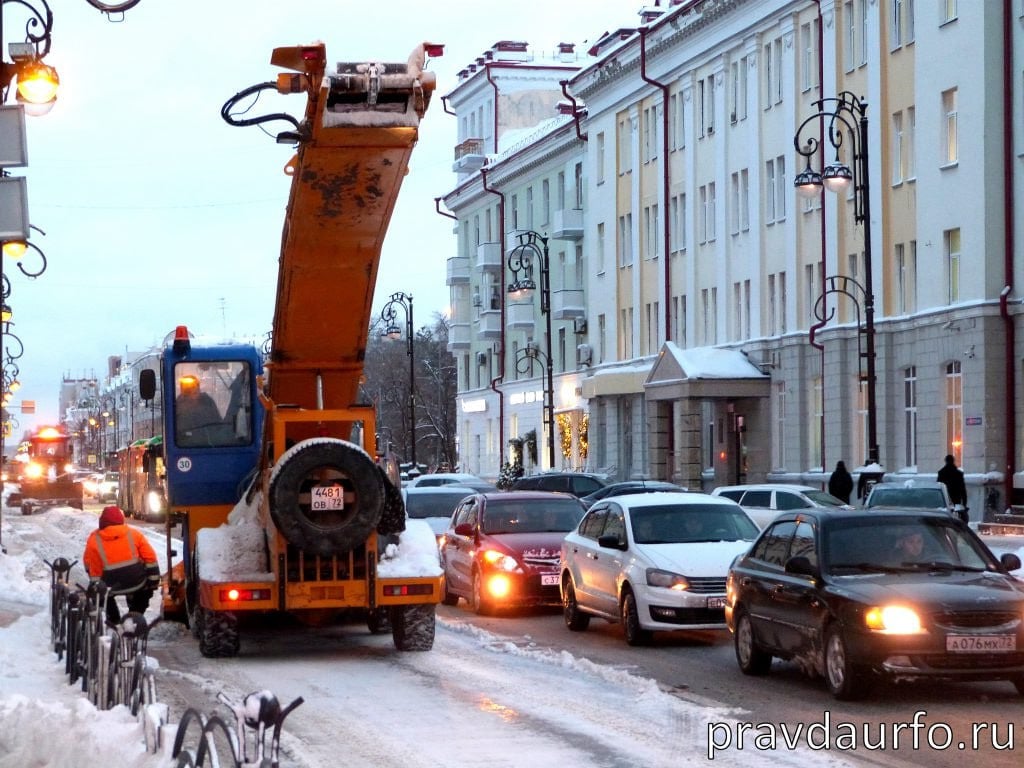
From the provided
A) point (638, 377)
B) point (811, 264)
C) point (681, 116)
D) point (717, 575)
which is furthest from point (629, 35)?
point (717, 575)

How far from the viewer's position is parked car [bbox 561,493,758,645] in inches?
691

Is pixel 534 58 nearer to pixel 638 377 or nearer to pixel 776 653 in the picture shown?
pixel 638 377

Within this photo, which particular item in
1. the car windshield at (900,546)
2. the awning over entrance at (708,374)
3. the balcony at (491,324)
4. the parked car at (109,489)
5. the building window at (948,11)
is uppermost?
the building window at (948,11)

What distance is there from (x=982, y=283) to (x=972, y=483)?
4.31 meters

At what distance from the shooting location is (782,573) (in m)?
14.3

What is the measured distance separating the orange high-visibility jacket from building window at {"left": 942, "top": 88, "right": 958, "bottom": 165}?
2730cm

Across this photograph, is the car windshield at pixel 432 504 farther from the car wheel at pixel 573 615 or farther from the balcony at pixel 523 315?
the balcony at pixel 523 315

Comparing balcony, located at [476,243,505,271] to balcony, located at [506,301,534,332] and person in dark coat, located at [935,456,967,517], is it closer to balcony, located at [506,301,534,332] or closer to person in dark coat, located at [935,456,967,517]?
balcony, located at [506,301,534,332]

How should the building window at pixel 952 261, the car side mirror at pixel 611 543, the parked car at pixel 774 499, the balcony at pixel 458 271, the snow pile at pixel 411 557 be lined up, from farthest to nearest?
the balcony at pixel 458 271
the building window at pixel 952 261
the parked car at pixel 774 499
the car side mirror at pixel 611 543
the snow pile at pixel 411 557

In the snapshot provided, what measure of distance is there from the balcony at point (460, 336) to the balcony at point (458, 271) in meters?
1.96

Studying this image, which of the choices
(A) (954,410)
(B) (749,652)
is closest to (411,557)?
(B) (749,652)

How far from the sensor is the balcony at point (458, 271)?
3221 inches

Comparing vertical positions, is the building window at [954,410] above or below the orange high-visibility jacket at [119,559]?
above

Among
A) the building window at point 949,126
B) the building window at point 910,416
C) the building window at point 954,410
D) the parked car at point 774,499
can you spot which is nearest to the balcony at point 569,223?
the building window at point 910,416
